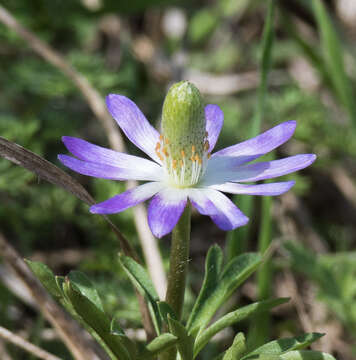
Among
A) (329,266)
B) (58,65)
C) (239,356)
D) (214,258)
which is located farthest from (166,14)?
(239,356)

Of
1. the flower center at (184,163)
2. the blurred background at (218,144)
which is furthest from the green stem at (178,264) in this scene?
the blurred background at (218,144)

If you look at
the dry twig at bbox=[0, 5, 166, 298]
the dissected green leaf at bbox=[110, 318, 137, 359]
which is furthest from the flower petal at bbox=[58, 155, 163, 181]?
the dry twig at bbox=[0, 5, 166, 298]

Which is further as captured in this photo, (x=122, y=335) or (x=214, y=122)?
(x=214, y=122)

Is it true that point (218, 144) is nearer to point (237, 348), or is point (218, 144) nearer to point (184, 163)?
point (184, 163)

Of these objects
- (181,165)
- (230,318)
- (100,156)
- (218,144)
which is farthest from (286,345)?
(218,144)

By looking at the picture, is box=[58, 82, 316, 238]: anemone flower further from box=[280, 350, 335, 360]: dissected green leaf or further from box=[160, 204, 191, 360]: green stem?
box=[280, 350, 335, 360]: dissected green leaf

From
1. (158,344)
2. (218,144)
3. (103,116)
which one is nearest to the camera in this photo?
(158,344)
